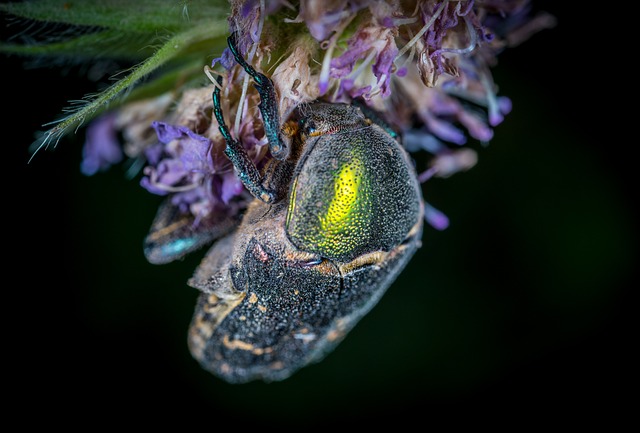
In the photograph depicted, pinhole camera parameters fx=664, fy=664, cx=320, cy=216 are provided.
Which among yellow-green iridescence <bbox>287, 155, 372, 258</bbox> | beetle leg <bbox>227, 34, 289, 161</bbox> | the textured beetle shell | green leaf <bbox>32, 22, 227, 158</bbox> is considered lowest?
the textured beetle shell

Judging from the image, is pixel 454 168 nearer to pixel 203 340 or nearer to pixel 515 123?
pixel 515 123

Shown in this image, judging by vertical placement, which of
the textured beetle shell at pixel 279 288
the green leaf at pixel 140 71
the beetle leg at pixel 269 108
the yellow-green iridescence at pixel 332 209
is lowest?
the textured beetle shell at pixel 279 288

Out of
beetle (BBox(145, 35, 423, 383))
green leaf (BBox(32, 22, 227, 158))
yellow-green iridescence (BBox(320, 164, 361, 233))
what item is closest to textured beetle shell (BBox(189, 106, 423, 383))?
beetle (BBox(145, 35, 423, 383))

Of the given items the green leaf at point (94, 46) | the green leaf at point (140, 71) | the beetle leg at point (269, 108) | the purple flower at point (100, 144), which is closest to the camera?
the green leaf at point (140, 71)

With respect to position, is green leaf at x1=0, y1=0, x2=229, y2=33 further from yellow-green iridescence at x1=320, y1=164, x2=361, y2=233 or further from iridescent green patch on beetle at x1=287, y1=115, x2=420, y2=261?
yellow-green iridescence at x1=320, y1=164, x2=361, y2=233

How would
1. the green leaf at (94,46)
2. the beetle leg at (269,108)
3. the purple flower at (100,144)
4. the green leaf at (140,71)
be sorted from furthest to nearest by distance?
the purple flower at (100,144) < the green leaf at (94,46) < the beetle leg at (269,108) < the green leaf at (140,71)

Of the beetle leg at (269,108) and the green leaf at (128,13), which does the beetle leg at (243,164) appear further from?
the green leaf at (128,13)

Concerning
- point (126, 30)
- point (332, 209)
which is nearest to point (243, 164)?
point (332, 209)

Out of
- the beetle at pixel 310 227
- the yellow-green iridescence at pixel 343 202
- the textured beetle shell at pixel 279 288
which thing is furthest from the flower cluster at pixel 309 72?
the yellow-green iridescence at pixel 343 202
